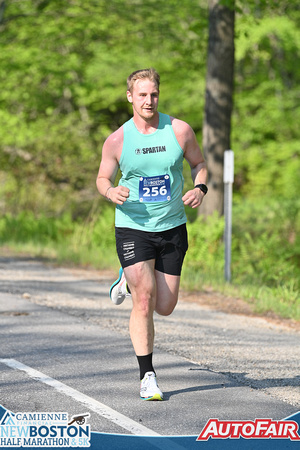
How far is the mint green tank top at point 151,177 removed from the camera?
206 inches

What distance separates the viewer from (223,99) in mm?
14086

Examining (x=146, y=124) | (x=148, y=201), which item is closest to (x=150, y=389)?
(x=148, y=201)

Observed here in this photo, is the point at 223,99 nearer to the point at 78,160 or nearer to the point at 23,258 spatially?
the point at 23,258

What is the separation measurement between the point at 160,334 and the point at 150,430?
3.07 m

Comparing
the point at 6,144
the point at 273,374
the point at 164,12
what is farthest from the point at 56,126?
the point at 273,374

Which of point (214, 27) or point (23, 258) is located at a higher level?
point (214, 27)

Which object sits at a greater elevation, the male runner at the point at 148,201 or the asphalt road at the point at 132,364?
→ the male runner at the point at 148,201

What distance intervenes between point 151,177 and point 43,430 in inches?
69.7

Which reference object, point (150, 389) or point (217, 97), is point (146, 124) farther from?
point (217, 97)

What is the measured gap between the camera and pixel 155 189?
523 cm

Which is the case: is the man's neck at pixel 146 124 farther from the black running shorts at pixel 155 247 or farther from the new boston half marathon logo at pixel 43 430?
the new boston half marathon logo at pixel 43 430

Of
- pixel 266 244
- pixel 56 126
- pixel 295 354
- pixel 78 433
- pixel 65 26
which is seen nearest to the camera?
pixel 78 433

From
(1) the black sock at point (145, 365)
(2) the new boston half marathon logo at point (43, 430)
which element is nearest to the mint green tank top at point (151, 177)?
(1) the black sock at point (145, 365)

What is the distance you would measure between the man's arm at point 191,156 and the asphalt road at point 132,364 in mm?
1352
